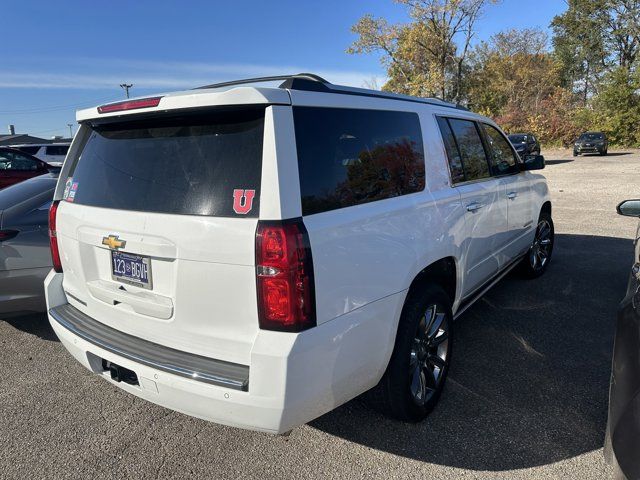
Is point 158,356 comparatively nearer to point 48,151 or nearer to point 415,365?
point 415,365

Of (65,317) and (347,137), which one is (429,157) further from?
(65,317)

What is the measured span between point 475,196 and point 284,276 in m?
2.11

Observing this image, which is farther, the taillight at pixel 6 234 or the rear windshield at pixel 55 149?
the rear windshield at pixel 55 149

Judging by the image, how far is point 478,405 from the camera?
297 centimetres

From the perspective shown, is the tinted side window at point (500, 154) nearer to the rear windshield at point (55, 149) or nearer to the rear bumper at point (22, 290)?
the rear bumper at point (22, 290)

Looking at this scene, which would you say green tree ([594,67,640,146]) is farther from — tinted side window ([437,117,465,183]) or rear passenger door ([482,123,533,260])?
tinted side window ([437,117,465,183])

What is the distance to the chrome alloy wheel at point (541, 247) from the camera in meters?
5.39

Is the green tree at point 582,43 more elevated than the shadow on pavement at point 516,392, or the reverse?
the green tree at point 582,43

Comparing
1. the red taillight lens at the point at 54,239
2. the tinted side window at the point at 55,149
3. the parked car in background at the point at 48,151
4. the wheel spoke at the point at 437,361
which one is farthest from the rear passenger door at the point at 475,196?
the tinted side window at the point at 55,149

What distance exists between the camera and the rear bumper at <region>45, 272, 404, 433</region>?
1927 mm

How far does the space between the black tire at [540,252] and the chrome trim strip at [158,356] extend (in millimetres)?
4205

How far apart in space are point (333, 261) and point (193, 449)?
1.44m

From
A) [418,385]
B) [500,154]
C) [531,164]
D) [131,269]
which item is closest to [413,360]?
[418,385]

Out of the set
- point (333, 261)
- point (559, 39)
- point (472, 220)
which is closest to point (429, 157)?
point (472, 220)
